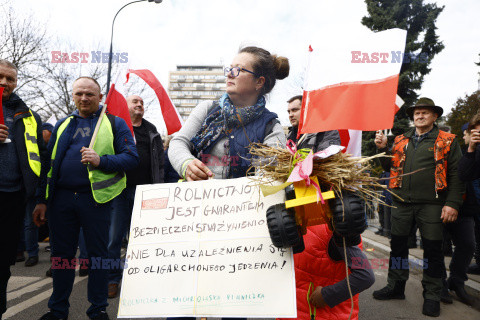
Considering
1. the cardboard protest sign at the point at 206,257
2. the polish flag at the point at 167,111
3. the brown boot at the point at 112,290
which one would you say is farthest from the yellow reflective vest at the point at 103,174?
the cardboard protest sign at the point at 206,257

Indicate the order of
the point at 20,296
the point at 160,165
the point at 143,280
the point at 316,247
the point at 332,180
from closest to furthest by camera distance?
the point at 332,180, the point at 143,280, the point at 316,247, the point at 20,296, the point at 160,165

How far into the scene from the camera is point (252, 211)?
1.47 metres

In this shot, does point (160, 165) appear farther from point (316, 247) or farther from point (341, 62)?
point (341, 62)

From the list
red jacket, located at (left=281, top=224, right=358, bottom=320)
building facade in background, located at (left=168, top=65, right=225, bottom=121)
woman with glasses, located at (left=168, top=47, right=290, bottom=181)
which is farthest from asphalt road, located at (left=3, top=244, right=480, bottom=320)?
building facade in background, located at (left=168, top=65, right=225, bottom=121)

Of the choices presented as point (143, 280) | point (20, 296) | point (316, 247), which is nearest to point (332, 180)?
point (316, 247)

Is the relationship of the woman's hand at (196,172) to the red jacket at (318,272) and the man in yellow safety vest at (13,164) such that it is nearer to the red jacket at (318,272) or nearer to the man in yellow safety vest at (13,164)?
the red jacket at (318,272)

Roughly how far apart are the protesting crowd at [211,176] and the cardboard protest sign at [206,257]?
0.15 m

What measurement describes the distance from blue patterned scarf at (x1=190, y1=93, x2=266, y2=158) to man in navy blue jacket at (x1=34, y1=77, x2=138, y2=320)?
60.9 inches

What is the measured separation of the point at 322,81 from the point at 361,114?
0.24m

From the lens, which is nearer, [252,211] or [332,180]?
[332,180]

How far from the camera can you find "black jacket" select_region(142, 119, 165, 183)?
4520 millimetres

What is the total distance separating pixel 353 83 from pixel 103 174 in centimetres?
247

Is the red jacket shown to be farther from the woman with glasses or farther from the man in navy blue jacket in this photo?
the man in navy blue jacket

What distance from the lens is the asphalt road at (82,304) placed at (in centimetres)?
328
